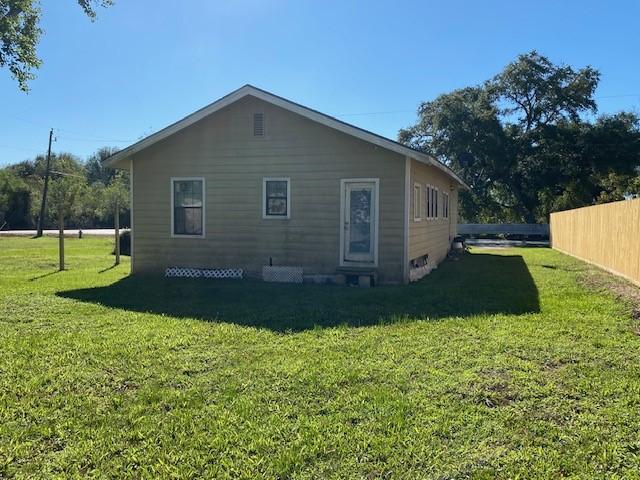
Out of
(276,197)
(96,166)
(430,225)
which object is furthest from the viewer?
(96,166)

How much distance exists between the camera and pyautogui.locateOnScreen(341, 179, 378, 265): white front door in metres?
10.8

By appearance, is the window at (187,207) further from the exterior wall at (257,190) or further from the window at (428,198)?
the window at (428,198)

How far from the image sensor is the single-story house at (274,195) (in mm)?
10656

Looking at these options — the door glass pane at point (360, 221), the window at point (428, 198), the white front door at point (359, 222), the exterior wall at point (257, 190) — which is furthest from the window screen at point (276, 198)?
the window at point (428, 198)

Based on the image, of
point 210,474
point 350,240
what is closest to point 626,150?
point 350,240

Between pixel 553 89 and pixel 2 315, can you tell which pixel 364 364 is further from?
pixel 553 89

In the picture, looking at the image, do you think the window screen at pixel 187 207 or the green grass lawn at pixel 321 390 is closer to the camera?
the green grass lawn at pixel 321 390

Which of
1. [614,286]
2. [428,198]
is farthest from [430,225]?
[614,286]

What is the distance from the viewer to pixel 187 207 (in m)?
12.0

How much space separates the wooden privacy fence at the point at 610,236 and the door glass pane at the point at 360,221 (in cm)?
504

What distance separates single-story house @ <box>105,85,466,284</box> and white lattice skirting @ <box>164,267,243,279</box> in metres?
0.10

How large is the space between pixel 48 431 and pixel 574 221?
1805cm

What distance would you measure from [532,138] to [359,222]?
1014 inches

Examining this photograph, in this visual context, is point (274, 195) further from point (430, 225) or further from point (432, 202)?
point (432, 202)
